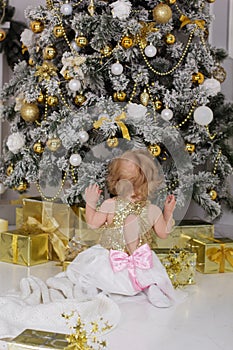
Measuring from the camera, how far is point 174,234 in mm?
2182

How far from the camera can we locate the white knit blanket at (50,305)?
141 centimetres

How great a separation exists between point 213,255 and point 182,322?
2.02 feet

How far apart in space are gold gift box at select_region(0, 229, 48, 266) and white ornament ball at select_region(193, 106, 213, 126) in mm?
786

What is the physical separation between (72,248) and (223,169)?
28.9 inches

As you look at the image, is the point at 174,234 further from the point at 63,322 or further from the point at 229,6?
the point at 229,6

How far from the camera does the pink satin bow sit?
1.73 m

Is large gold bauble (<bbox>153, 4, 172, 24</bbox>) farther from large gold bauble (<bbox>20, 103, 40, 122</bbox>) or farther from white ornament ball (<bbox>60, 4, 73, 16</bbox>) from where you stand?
large gold bauble (<bbox>20, 103, 40, 122</bbox>)

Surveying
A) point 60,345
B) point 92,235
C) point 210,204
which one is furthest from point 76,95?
point 60,345

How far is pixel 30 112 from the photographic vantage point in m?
2.21

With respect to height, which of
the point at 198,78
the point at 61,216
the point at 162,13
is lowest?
the point at 61,216

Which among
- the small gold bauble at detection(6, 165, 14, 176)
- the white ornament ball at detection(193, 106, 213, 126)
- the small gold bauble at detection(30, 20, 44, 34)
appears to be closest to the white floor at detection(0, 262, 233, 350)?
the small gold bauble at detection(6, 165, 14, 176)

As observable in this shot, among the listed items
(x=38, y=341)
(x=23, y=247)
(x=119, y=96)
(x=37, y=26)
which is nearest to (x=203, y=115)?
(x=119, y=96)

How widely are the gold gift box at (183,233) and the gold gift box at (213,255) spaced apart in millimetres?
82

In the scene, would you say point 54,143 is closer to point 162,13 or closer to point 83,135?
point 83,135
